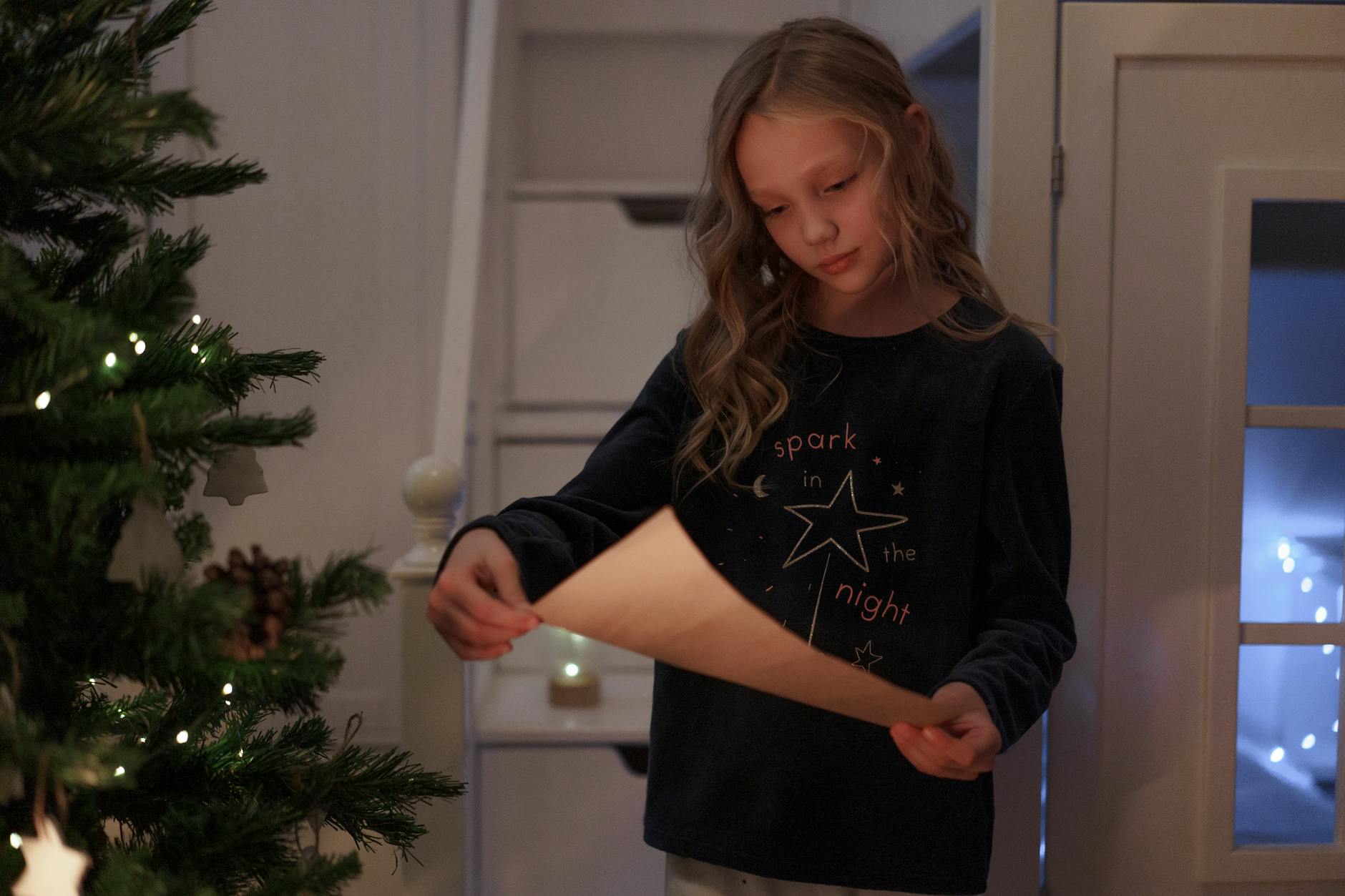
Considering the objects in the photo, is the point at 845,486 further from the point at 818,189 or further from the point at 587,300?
the point at 587,300

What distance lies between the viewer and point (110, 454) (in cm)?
66

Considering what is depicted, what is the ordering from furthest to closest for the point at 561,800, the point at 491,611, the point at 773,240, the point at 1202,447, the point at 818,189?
the point at 561,800 → the point at 1202,447 → the point at 773,240 → the point at 818,189 → the point at 491,611

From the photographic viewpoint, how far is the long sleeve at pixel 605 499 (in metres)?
0.88

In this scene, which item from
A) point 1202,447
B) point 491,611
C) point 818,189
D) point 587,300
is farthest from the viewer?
point 587,300

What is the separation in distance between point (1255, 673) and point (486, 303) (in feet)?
4.75

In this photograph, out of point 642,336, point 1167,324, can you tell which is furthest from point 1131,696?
point 642,336

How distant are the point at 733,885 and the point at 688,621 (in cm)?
57

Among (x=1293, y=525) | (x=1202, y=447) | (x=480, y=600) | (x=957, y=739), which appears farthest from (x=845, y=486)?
(x=1293, y=525)

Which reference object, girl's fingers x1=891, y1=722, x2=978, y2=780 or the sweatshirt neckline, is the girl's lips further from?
girl's fingers x1=891, y1=722, x2=978, y2=780

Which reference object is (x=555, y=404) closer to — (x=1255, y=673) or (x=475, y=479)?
(x=475, y=479)

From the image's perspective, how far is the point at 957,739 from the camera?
0.83 m

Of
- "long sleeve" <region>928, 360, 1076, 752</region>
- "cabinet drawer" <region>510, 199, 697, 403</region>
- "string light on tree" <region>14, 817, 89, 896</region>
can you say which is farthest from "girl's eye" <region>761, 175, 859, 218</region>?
"cabinet drawer" <region>510, 199, 697, 403</region>

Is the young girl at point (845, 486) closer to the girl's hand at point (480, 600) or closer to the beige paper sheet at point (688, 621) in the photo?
the girl's hand at point (480, 600)

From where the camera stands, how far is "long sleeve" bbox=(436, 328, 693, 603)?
88cm
